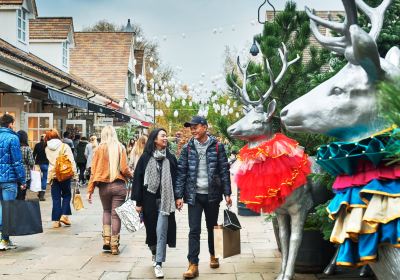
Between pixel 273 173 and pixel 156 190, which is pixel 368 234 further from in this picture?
pixel 156 190

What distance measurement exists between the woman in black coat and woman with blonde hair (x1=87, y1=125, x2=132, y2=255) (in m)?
1.06

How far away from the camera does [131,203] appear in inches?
310

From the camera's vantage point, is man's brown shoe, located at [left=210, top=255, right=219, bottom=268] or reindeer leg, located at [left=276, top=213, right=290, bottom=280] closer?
reindeer leg, located at [left=276, top=213, right=290, bottom=280]

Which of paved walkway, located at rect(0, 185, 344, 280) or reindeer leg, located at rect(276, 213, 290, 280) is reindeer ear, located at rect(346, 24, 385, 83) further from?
paved walkway, located at rect(0, 185, 344, 280)

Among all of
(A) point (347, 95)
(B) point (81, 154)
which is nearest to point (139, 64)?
(B) point (81, 154)

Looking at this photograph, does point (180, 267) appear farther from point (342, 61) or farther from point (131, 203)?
point (342, 61)

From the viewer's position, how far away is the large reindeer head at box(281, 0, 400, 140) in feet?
11.8

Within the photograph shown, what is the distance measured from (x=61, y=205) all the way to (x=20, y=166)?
276 cm

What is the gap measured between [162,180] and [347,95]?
3618 mm

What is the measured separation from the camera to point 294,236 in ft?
19.3

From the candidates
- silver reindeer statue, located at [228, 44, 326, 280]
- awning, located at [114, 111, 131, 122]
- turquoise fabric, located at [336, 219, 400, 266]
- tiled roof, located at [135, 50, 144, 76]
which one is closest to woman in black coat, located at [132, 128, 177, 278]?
silver reindeer statue, located at [228, 44, 326, 280]

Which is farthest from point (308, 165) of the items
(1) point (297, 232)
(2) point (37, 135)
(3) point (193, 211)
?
(2) point (37, 135)

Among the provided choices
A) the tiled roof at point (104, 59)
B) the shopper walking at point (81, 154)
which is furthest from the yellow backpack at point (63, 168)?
the tiled roof at point (104, 59)

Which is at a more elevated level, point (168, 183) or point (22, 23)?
point (22, 23)
